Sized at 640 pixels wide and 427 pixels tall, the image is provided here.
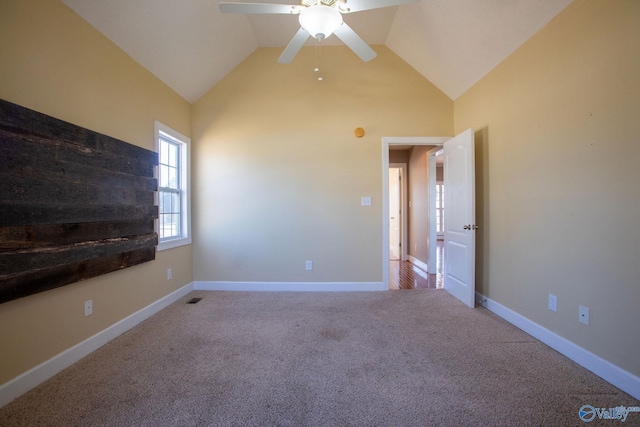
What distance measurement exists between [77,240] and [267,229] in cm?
183

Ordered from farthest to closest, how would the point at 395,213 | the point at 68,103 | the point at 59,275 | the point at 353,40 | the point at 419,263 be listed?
the point at 395,213 < the point at 419,263 < the point at 353,40 < the point at 68,103 < the point at 59,275

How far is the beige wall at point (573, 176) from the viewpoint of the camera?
4.80 feet

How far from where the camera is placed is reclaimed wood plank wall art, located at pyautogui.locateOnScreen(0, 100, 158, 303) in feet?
4.59

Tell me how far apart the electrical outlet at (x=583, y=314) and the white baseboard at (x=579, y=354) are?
20 cm

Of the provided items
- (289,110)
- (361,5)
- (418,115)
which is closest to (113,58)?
(289,110)

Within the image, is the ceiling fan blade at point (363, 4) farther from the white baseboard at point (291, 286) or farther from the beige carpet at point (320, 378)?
the white baseboard at point (291, 286)

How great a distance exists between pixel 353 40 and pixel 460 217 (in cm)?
220

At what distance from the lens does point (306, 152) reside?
3225 mm

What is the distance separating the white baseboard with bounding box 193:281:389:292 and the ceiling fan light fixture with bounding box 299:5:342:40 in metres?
2.70

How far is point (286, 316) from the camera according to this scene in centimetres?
250

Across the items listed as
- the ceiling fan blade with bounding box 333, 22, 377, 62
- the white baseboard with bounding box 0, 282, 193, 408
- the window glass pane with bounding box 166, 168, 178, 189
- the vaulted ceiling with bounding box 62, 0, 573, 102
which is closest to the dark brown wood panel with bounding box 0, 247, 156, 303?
the white baseboard with bounding box 0, 282, 193, 408

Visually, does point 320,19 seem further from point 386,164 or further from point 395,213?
point 395,213

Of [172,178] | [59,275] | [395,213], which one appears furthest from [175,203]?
[395,213]

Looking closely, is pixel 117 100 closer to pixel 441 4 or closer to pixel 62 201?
pixel 62 201
